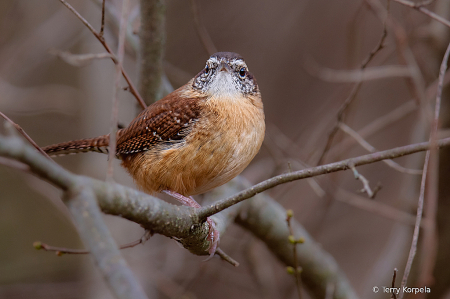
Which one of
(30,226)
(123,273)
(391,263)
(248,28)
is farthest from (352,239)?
(123,273)

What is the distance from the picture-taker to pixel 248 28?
732 cm

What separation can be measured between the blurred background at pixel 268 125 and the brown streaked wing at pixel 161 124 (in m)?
0.55

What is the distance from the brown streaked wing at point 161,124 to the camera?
328 centimetres

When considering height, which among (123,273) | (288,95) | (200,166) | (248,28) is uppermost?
(248,28)

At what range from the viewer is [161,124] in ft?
11.1

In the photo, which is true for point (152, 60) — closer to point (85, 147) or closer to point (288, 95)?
point (85, 147)

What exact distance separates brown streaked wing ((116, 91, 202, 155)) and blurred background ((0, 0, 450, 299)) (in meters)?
0.55

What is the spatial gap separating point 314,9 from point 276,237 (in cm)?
473

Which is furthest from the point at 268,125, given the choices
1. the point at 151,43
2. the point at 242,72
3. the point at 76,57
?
the point at 76,57

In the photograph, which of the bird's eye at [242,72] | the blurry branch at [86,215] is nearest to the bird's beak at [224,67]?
the bird's eye at [242,72]

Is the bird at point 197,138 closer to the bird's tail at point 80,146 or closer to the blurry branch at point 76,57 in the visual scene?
the bird's tail at point 80,146

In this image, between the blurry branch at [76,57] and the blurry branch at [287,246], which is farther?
the blurry branch at [287,246]

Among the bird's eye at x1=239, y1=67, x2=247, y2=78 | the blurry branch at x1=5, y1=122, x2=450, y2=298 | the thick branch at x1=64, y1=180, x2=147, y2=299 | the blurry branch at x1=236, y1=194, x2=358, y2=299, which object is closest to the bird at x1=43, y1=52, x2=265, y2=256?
the bird's eye at x1=239, y1=67, x2=247, y2=78

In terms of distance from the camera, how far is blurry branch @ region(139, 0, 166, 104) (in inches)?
135
